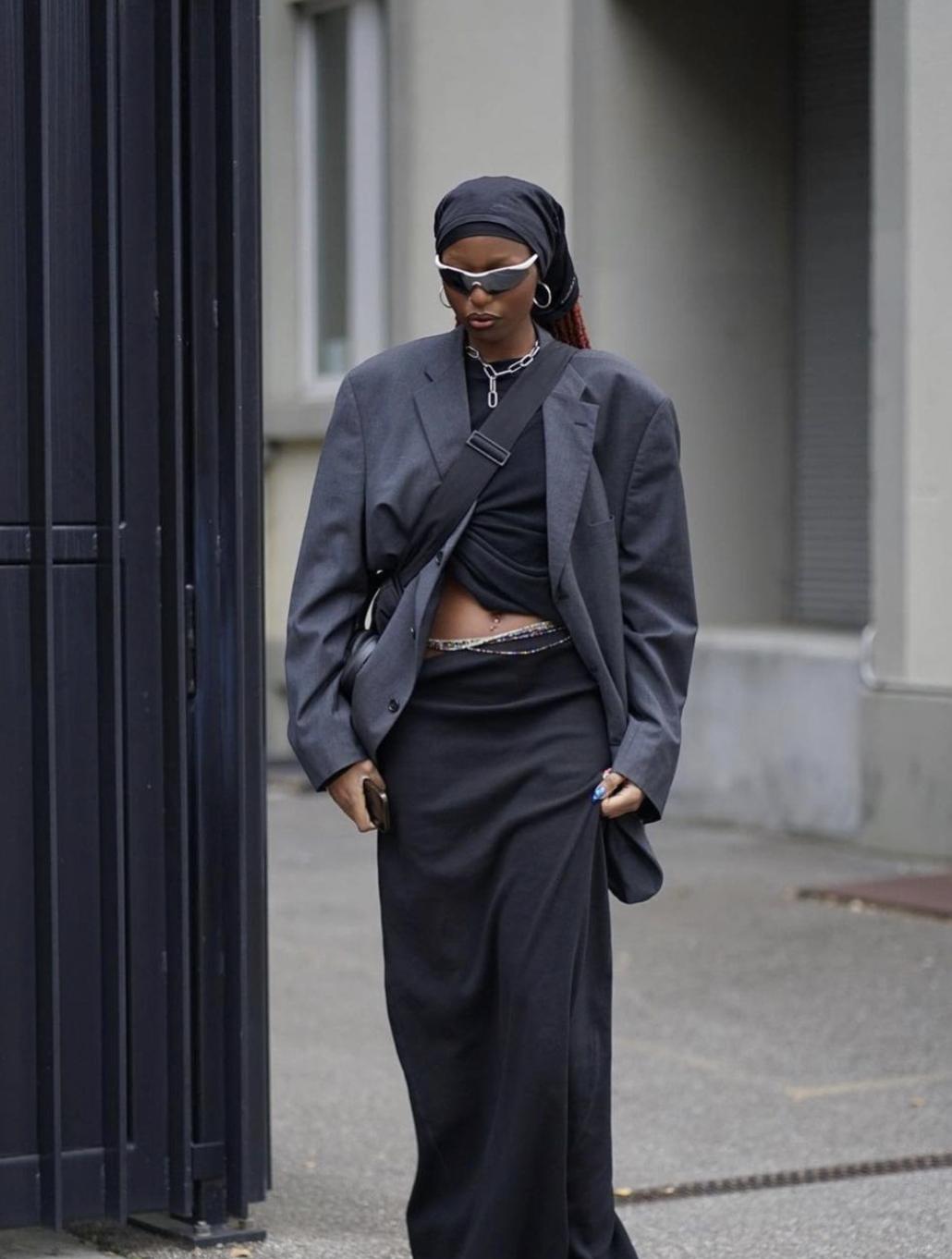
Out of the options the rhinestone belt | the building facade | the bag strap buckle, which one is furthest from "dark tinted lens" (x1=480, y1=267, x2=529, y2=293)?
the building facade

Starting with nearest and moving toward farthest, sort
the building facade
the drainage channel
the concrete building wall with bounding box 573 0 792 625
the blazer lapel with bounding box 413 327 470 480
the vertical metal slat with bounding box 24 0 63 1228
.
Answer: the blazer lapel with bounding box 413 327 470 480, the vertical metal slat with bounding box 24 0 63 1228, the drainage channel, the building facade, the concrete building wall with bounding box 573 0 792 625

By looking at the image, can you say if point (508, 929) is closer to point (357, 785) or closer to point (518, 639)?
point (357, 785)

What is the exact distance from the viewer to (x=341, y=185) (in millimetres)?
13633

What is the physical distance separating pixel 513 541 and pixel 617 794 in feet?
1.43

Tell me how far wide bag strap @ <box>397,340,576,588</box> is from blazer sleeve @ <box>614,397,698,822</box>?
200 mm

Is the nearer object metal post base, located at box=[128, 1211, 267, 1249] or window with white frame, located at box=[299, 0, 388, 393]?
metal post base, located at box=[128, 1211, 267, 1249]

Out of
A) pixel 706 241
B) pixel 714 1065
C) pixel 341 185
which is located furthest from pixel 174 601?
pixel 341 185

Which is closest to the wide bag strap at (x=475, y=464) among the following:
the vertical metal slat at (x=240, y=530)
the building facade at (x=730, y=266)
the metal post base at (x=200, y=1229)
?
the vertical metal slat at (x=240, y=530)

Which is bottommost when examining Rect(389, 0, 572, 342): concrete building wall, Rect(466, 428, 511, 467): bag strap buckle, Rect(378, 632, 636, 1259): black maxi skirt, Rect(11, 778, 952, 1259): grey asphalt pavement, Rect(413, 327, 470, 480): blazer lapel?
Rect(11, 778, 952, 1259): grey asphalt pavement

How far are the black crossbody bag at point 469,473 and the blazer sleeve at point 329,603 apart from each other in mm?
42

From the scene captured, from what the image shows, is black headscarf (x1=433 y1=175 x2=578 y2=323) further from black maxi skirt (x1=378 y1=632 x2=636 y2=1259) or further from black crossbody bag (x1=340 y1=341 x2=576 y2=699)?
black maxi skirt (x1=378 y1=632 x2=636 y2=1259)

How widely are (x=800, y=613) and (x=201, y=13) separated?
7.89 metres

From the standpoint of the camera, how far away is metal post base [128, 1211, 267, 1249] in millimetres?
4668

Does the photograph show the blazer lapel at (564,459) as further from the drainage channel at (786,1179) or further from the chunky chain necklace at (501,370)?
the drainage channel at (786,1179)
